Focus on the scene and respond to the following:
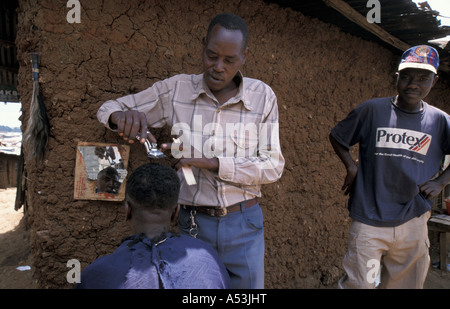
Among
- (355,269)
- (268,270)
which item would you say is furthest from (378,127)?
(268,270)

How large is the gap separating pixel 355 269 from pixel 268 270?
110 cm

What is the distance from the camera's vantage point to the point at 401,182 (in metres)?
2.38

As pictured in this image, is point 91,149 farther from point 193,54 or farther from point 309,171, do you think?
point 309,171

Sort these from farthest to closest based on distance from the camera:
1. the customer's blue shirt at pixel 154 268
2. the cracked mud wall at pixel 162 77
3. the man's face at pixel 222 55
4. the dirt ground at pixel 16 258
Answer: the dirt ground at pixel 16 258 < the cracked mud wall at pixel 162 77 < the man's face at pixel 222 55 < the customer's blue shirt at pixel 154 268

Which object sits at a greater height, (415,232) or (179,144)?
(179,144)

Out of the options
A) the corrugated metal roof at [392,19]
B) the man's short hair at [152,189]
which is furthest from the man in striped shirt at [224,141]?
the corrugated metal roof at [392,19]

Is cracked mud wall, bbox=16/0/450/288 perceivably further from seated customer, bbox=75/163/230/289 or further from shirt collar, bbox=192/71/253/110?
seated customer, bbox=75/163/230/289

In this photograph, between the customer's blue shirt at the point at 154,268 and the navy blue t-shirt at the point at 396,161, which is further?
the navy blue t-shirt at the point at 396,161

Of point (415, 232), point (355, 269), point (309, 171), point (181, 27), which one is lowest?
point (355, 269)

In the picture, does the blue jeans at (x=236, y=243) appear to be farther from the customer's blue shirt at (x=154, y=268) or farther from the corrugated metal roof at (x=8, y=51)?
the corrugated metal roof at (x=8, y=51)

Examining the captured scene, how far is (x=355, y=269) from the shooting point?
2402 millimetres

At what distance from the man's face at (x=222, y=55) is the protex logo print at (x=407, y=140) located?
127 centimetres

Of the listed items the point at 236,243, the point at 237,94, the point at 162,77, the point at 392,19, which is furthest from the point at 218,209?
the point at 392,19

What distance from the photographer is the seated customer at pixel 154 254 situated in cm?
129
